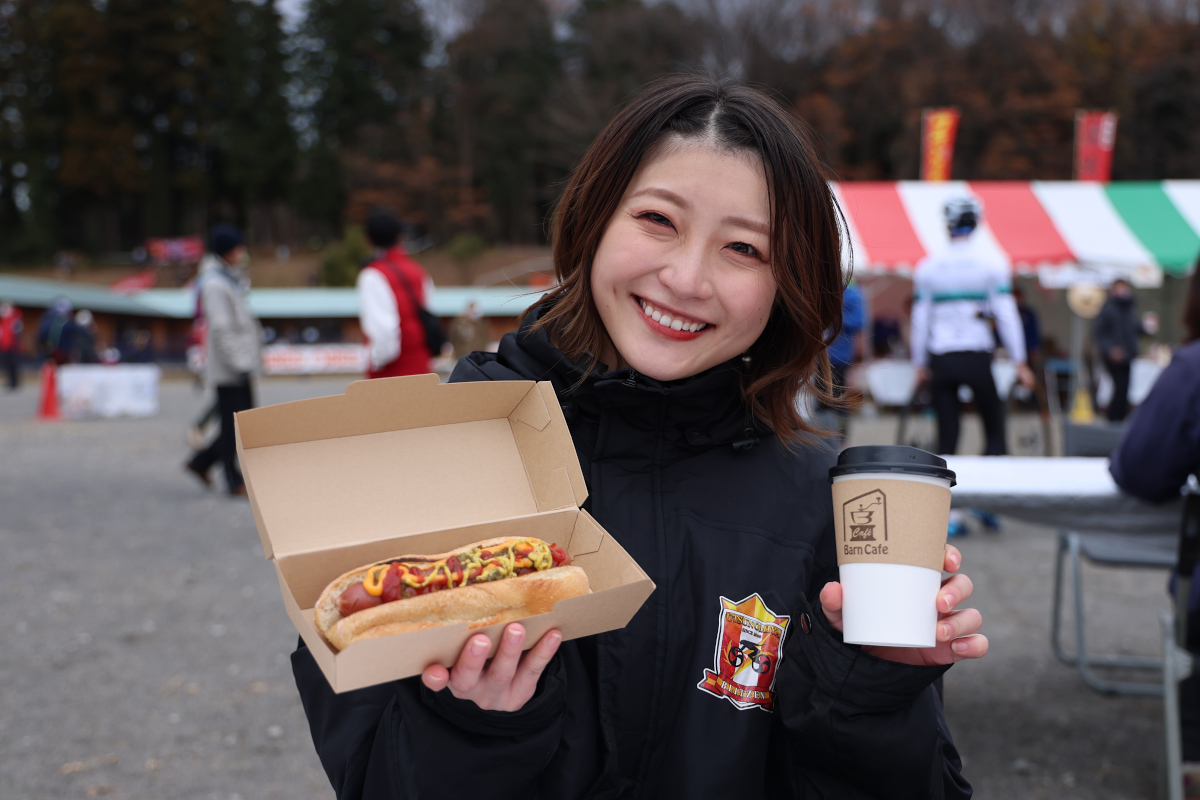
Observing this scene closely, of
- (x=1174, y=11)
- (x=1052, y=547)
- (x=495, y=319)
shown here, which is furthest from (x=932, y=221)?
(x=1174, y=11)

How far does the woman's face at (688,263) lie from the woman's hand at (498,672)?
547 millimetres

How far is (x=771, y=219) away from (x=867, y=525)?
52cm

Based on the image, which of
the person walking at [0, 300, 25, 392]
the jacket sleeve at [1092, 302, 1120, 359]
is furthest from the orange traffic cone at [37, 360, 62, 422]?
the jacket sleeve at [1092, 302, 1120, 359]

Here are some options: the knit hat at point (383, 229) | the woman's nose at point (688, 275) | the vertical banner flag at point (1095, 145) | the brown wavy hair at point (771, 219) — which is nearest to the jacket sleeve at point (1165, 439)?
the brown wavy hair at point (771, 219)

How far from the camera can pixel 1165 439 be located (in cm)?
278

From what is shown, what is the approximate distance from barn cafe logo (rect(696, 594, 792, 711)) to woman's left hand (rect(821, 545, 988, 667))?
16 centimetres

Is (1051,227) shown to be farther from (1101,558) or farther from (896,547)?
(896,547)

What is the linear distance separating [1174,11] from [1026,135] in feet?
35.4

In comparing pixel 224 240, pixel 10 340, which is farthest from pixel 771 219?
pixel 10 340

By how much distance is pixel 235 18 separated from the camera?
55781 mm

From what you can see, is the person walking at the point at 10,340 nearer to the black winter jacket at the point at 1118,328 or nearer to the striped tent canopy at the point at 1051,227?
the striped tent canopy at the point at 1051,227

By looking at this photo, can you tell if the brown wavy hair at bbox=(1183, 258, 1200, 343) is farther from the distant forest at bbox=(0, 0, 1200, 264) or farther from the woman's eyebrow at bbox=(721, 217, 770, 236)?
the distant forest at bbox=(0, 0, 1200, 264)

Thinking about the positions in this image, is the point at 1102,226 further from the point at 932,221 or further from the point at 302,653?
the point at 302,653

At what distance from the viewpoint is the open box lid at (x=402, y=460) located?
4.26 ft
